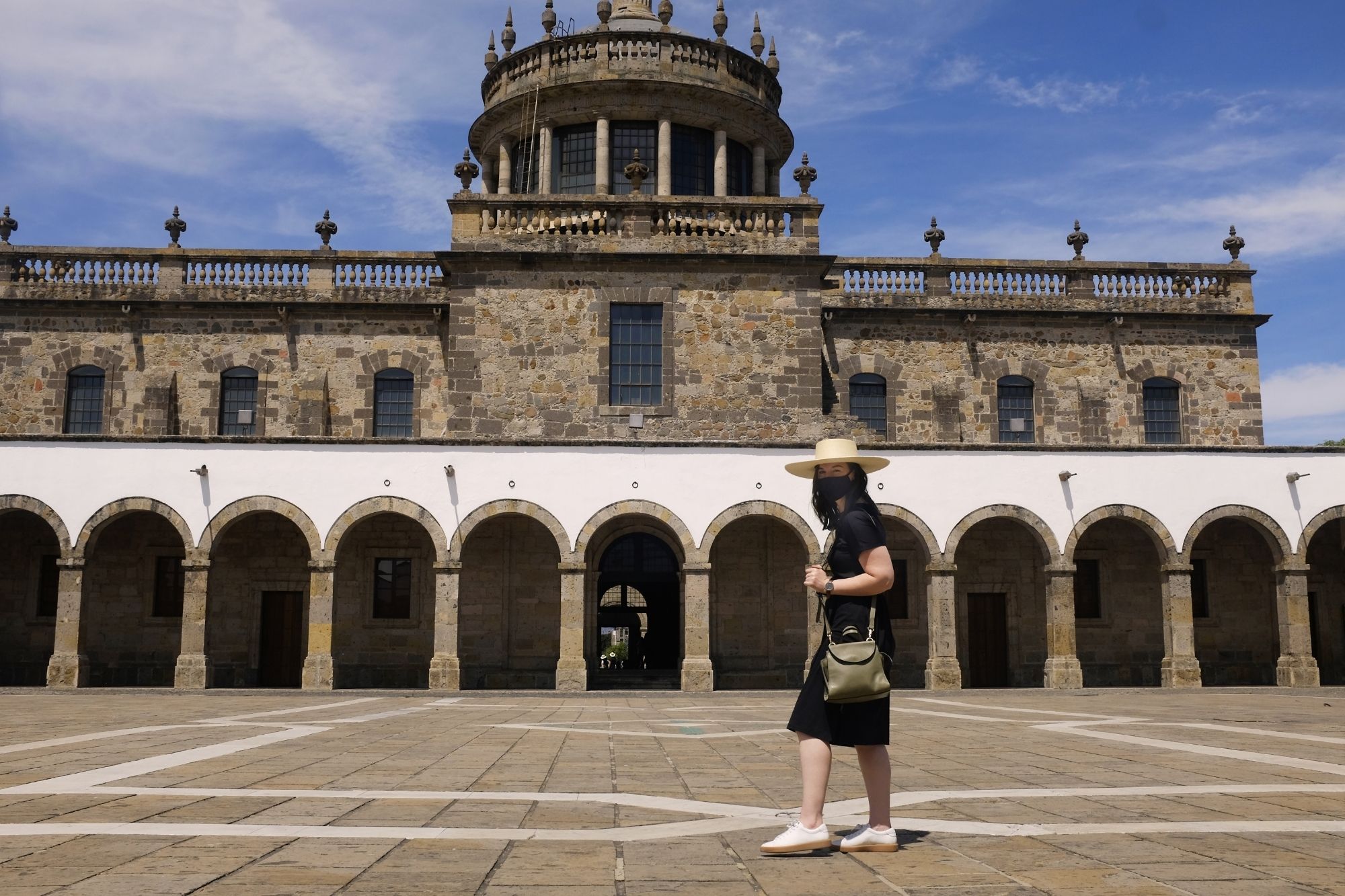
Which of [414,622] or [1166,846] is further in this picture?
[414,622]

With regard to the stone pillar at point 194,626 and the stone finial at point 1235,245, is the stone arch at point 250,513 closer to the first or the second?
the stone pillar at point 194,626

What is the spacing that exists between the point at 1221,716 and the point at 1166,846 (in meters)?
9.94

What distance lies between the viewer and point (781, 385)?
2412 centimetres

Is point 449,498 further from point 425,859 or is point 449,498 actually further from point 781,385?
point 425,859

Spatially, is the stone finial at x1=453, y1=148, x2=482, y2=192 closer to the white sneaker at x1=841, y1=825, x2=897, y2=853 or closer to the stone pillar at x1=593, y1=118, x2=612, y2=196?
the stone pillar at x1=593, y1=118, x2=612, y2=196

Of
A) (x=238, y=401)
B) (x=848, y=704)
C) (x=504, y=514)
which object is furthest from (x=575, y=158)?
(x=848, y=704)

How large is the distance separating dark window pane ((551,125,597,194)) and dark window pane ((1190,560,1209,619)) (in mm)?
17816

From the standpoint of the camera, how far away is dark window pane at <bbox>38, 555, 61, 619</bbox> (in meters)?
24.7

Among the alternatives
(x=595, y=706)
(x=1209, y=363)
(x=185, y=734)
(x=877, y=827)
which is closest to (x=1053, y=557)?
(x=1209, y=363)

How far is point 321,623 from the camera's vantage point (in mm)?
21469

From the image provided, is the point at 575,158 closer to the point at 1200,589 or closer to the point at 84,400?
the point at 84,400

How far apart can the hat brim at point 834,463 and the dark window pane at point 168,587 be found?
859 inches

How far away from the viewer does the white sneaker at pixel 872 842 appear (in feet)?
16.6

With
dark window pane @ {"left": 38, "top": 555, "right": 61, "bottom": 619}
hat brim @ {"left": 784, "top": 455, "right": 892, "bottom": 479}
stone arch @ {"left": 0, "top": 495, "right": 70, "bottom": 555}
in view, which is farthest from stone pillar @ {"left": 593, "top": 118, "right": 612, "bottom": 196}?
hat brim @ {"left": 784, "top": 455, "right": 892, "bottom": 479}
